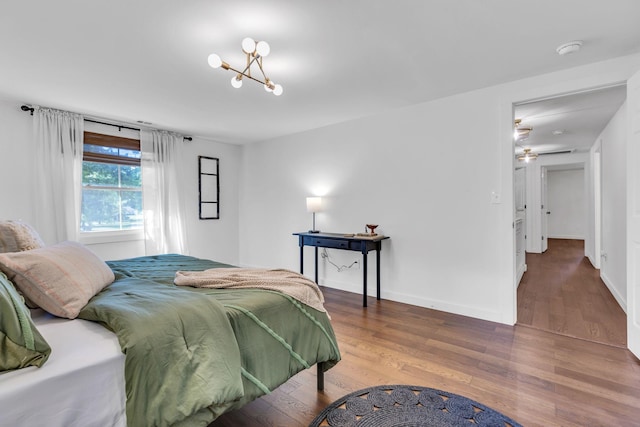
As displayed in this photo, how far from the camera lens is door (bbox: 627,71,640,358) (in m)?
2.27

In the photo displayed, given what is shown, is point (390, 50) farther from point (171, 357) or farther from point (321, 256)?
point (321, 256)

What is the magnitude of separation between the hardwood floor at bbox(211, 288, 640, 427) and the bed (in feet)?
1.32

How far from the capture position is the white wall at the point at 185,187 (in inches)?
130

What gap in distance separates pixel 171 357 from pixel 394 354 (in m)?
1.77

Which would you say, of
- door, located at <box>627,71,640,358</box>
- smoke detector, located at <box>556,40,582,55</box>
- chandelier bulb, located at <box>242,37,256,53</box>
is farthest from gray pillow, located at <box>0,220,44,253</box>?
door, located at <box>627,71,640,358</box>

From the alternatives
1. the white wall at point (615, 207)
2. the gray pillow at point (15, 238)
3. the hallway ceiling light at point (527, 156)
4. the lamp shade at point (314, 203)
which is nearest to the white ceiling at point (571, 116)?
the white wall at point (615, 207)

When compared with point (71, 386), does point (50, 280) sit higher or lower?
higher

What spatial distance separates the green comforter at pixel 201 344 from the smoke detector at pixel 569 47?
8.55 feet

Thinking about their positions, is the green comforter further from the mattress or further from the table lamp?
the table lamp

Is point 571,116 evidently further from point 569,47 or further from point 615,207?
point 569,47

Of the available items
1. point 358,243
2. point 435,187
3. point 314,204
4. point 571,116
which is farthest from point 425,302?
point 571,116

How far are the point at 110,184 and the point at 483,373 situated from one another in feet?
15.3

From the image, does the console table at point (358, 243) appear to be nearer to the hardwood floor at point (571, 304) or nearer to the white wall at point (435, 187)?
the white wall at point (435, 187)

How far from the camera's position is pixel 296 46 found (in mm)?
2205
